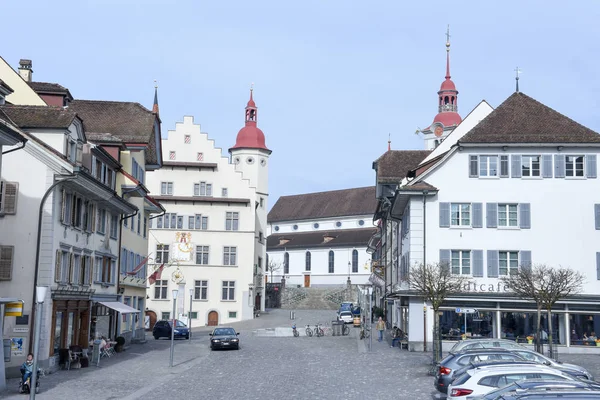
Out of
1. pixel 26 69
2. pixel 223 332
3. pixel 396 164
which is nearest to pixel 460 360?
pixel 223 332

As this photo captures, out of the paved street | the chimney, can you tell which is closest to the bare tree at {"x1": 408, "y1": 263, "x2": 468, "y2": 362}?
the paved street

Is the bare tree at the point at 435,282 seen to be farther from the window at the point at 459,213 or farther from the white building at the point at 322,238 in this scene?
the white building at the point at 322,238

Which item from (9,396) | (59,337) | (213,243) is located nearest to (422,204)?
(59,337)

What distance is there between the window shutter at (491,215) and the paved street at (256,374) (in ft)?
26.1

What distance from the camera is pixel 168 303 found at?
74062mm

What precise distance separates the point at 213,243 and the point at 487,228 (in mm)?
36803

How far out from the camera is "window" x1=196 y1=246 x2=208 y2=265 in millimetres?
75188

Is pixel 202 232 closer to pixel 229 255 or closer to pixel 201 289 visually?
pixel 229 255

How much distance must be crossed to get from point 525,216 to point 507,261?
2.57 meters

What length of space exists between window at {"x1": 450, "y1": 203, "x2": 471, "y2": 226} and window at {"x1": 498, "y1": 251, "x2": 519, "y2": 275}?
252cm

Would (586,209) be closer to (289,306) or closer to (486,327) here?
(486,327)

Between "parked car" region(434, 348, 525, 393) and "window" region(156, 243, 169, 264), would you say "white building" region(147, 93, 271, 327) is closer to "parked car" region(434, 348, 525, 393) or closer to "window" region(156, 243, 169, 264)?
"window" region(156, 243, 169, 264)

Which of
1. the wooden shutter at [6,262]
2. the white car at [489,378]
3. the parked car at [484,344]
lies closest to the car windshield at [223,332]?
the wooden shutter at [6,262]

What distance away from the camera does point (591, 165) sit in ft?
143
